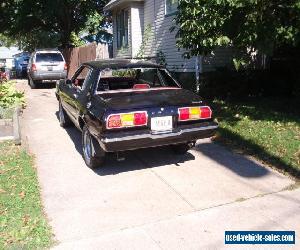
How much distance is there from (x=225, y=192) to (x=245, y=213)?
637 millimetres

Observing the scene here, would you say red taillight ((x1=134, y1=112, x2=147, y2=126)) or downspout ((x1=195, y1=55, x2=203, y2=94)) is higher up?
downspout ((x1=195, y1=55, x2=203, y2=94))

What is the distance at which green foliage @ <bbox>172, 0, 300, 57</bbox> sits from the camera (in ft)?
25.2

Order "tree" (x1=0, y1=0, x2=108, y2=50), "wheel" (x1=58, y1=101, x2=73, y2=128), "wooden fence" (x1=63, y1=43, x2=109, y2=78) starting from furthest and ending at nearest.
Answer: "tree" (x1=0, y1=0, x2=108, y2=50) < "wooden fence" (x1=63, y1=43, x2=109, y2=78) < "wheel" (x1=58, y1=101, x2=73, y2=128)

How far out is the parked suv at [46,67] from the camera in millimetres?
17750

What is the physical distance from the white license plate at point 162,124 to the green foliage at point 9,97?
6.39 metres

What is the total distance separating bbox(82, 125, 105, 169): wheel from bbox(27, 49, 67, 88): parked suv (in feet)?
39.9

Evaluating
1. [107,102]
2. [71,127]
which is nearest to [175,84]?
[107,102]

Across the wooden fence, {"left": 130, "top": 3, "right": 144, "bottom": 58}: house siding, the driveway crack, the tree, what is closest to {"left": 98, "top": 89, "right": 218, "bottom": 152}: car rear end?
the driveway crack

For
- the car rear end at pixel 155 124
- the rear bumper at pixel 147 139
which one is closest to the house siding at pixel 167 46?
the car rear end at pixel 155 124

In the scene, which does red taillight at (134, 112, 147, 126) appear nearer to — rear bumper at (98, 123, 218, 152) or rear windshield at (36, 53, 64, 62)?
rear bumper at (98, 123, 218, 152)

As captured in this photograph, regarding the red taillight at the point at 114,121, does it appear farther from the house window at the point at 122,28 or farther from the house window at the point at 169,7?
the house window at the point at 122,28

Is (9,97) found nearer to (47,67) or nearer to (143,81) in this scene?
(143,81)

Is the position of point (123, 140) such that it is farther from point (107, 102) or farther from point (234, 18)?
point (234, 18)

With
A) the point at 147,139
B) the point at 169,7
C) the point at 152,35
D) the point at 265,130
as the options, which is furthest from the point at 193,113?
the point at 152,35
